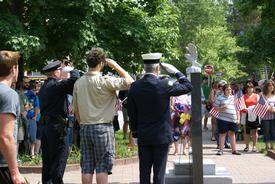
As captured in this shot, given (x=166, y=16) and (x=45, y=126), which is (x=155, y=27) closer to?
(x=166, y=16)

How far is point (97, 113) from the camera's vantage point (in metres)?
6.94

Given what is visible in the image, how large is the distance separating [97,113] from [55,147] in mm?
1038

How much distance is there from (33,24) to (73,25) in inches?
39.0

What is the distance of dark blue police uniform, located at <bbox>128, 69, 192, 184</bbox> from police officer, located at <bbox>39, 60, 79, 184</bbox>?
3.80 ft

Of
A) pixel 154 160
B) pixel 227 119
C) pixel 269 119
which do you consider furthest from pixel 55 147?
pixel 269 119

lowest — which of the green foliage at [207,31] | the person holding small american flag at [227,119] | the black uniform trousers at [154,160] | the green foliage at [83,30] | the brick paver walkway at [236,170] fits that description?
the brick paver walkway at [236,170]

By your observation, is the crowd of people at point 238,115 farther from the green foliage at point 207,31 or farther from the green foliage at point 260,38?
the green foliage at point 207,31

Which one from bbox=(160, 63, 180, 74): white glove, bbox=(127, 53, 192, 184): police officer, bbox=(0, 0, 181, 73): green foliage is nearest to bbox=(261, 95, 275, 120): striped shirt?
bbox=(0, 0, 181, 73): green foliage

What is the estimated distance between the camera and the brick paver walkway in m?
10.1

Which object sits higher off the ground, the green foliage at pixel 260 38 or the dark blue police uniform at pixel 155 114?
the green foliage at pixel 260 38

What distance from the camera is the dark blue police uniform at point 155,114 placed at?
6.82 meters

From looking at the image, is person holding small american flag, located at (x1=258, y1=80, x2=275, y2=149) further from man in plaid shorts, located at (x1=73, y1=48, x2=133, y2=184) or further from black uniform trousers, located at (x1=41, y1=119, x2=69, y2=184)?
man in plaid shorts, located at (x1=73, y1=48, x2=133, y2=184)

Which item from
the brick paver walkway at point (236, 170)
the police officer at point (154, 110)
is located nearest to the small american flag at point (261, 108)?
the brick paver walkway at point (236, 170)

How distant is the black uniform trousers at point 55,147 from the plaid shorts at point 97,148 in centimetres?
71
